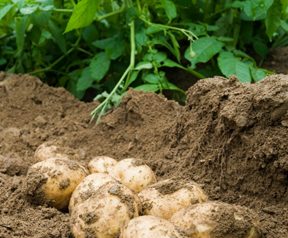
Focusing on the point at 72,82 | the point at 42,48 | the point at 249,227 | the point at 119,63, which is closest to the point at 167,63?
the point at 119,63

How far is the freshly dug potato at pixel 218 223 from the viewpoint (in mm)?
1779

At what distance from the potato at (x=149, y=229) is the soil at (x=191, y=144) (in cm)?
28

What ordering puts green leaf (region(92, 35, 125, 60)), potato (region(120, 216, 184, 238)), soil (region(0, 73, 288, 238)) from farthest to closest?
green leaf (region(92, 35, 125, 60))
soil (region(0, 73, 288, 238))
potato (region(120, 216, 184, 238))

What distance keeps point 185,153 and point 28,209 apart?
27.6 inches

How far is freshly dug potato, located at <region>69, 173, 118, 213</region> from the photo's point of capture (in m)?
2.05

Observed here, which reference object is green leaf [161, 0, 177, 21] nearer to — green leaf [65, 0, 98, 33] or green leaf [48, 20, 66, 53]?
green leaf [65, 0, 98, 33]

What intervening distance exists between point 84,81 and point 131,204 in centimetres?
188

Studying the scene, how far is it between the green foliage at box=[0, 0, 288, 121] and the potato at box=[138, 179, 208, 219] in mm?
1175

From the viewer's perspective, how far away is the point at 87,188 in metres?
2.07

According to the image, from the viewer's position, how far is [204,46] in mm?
3352

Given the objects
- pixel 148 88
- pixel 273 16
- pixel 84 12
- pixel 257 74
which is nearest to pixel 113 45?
pixel 148 88

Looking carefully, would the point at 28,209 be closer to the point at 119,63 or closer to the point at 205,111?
the point at 205,111

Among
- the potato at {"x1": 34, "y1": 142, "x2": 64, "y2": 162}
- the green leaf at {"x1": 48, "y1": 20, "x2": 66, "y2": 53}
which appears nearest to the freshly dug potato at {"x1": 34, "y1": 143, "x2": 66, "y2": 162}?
the potato at {"x1": 34, "y1": 142, "x2": 64, "y2": 162}

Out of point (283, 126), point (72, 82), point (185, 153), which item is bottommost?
point (72, 82)
